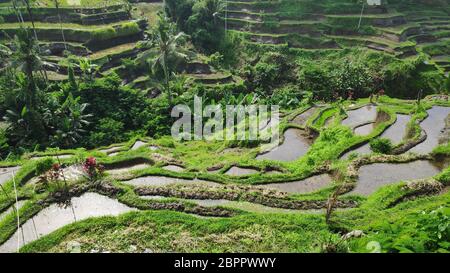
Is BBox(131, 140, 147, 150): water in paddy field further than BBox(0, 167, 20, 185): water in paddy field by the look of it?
Yes

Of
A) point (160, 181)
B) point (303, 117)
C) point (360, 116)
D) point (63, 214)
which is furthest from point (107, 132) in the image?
point (360, 116)

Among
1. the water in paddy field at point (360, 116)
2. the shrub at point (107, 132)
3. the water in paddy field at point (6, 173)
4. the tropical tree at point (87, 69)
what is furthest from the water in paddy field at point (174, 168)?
the tropical tree at point (87, 69)

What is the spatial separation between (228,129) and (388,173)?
521 inches

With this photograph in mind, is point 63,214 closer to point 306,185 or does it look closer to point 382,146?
point 306,185

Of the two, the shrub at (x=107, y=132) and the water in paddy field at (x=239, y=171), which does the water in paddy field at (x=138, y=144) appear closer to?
the shrub at (x=107, y=132)

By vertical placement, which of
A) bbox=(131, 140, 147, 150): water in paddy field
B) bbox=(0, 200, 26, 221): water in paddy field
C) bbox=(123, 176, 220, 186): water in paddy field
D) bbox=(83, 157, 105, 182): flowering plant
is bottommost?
bbox=(131, 140, 147, 150): water in paddy field

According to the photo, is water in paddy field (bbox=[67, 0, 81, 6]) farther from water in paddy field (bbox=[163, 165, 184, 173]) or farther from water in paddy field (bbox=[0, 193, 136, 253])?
water in paddy field (bbox=[0, 193, 136, 253])

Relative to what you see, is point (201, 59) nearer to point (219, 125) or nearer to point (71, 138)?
point (219, 125)

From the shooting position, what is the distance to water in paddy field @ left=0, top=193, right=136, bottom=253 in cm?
1210

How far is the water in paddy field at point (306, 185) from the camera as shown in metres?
15.4

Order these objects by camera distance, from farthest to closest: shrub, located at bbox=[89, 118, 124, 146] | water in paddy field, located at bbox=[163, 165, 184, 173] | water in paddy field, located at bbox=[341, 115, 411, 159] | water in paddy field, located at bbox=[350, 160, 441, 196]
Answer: shrub, located at bbox=[89, 118, 124, 146] → water in paddy field, located at bbox=[341, 115, 411, 159] → water in paddy field, located at bbox=[163, 165, 184, 173] → water in paddy field, located at bbox=[350, 160, 441, 196]

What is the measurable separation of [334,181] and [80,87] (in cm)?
2338

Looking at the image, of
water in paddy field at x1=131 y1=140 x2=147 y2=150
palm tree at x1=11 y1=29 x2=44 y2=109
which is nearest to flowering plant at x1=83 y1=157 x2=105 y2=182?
water in paddy field at x1=131 y1=140 x2=147 y2=150

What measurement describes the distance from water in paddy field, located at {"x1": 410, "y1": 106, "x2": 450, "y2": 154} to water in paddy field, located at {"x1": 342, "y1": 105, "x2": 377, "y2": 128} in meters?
3.40
